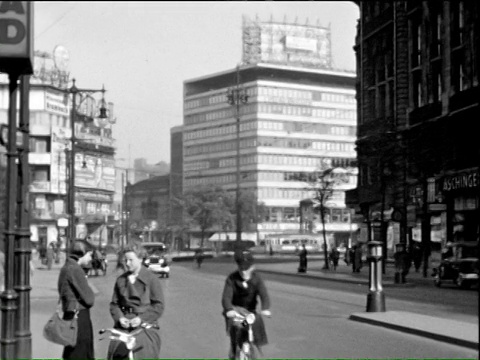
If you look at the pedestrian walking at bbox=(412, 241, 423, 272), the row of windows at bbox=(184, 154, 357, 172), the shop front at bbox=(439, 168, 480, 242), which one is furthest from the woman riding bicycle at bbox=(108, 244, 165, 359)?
the row of windows at bbox=(184, 154, 357, 172)

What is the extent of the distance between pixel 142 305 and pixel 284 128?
123m

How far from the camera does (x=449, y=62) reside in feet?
152

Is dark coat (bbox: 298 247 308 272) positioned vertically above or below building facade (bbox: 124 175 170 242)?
below

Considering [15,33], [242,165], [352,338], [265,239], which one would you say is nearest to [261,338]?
[15,33]

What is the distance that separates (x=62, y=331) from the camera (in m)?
9.07

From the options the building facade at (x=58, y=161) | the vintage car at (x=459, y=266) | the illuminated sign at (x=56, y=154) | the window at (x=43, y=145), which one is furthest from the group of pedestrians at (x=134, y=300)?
the window at (x=43, y=145)

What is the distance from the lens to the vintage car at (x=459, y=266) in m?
32.0

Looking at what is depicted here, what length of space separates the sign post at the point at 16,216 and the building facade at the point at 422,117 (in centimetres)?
2772

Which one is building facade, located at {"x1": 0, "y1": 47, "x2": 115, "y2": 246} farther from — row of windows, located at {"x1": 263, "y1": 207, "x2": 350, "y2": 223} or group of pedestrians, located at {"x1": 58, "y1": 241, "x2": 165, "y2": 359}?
group of pedestrians, located at {"x1": 58, "y1": 241, "x2": 165, "y2": 359}

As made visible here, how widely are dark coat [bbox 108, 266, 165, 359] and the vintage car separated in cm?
2493

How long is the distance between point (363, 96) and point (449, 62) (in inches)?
577

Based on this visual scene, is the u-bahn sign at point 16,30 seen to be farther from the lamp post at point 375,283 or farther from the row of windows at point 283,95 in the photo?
the row of windows at point 283,95

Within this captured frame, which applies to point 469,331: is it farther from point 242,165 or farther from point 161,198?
point 161,198

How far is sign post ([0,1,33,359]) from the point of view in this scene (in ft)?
29.7
